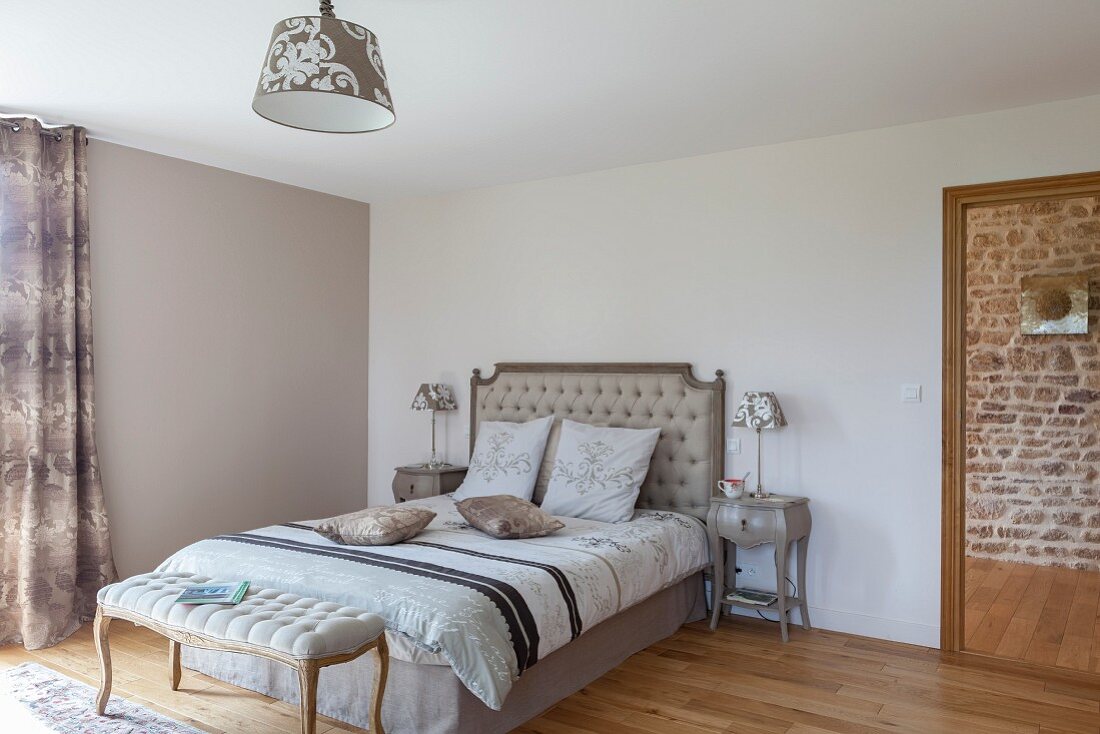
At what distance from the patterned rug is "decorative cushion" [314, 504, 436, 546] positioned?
2.99 feet

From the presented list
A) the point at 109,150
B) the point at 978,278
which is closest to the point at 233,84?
the point at 109,150

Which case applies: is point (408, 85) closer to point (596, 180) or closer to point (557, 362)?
point (596, 180)

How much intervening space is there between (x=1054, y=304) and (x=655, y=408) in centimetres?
345

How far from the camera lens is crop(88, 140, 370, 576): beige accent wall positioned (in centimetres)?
438

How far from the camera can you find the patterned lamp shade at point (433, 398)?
5.27 m

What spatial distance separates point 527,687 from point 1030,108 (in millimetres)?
3439

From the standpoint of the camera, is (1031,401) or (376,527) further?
(1031,401)

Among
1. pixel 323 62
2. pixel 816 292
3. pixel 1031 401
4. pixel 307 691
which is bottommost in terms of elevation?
pixel 307 691

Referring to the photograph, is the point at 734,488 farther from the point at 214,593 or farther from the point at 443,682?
the point at 214,593

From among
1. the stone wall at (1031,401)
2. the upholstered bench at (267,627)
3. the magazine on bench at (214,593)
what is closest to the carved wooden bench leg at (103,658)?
the upholstered bench at (267,627)

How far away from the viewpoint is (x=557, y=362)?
5.07 metres

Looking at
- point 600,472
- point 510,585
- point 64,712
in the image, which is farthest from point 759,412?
point 64,712

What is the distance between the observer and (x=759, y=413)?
4051 millimetres

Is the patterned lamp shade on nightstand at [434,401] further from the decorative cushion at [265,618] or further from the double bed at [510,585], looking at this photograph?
the decorative cushion at [265,618]
